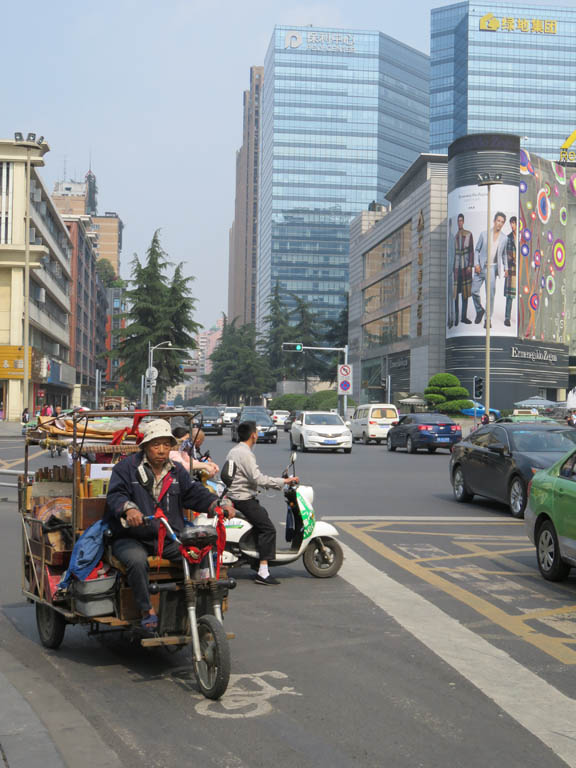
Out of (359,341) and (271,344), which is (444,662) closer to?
(359,341)

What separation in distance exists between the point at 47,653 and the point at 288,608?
83.0 inches

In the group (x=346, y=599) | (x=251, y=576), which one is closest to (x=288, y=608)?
(x=346, y=599)

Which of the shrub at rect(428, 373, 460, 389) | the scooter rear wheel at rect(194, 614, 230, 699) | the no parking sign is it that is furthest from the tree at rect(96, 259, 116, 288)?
the scooter rear wheel at rect(194, 614, 230, 699)

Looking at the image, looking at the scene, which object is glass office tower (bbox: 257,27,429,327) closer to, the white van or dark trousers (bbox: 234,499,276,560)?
the white van

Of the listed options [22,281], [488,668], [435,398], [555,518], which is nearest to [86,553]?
[488,668]

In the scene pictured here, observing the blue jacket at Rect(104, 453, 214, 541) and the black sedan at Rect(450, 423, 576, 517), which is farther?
the black sedan at Rect(450, 423, 576, 517)

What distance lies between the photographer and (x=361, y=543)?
11.1 metres

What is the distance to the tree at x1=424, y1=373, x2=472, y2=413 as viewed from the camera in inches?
2259

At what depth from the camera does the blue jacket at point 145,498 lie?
5.64m

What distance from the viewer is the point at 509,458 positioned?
47.7 feet

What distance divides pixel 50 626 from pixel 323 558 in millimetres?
3399

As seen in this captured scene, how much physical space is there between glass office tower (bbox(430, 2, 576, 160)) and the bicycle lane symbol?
149 meters

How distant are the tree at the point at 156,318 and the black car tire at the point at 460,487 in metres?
57.7

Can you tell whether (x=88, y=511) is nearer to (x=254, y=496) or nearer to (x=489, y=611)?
(x=254, y=496)
